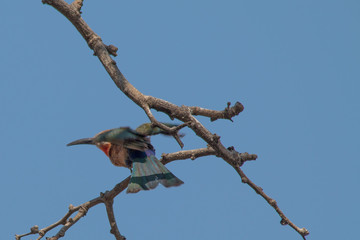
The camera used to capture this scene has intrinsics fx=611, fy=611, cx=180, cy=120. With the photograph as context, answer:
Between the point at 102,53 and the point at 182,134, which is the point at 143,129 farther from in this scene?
the point at 102,53

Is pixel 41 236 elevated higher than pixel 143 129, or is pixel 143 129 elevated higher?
pixel 143 129

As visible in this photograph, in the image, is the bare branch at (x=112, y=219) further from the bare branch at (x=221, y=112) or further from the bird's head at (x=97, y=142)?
the bare branch at (x=221, y=112)

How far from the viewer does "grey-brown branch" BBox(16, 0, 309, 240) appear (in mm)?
4430

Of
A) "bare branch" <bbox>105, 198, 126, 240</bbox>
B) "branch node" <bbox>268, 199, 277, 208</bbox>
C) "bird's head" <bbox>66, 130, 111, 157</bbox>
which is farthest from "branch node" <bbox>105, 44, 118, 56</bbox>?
"branch node" <bbox>268, 199, 277, 208</bbox>

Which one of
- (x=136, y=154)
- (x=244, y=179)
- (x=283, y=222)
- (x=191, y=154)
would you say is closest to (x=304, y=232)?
(x=283, y=222)

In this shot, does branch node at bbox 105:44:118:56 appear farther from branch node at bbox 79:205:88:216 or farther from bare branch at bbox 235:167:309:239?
bare branch at bbox 235:167:309:239

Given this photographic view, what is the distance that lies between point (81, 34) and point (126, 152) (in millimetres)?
1242

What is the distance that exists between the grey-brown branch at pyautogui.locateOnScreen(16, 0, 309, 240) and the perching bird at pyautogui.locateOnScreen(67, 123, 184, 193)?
17 centimetres

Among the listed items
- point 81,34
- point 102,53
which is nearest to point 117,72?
point 102,53

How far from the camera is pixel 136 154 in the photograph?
5891mm

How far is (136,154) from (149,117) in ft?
4.64

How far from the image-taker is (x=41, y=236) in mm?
4910

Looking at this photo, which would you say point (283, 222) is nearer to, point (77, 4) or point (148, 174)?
point (148, 174)

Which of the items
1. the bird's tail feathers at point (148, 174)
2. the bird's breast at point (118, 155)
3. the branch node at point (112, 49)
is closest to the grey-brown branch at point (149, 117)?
the branch node at point (112, 49)
